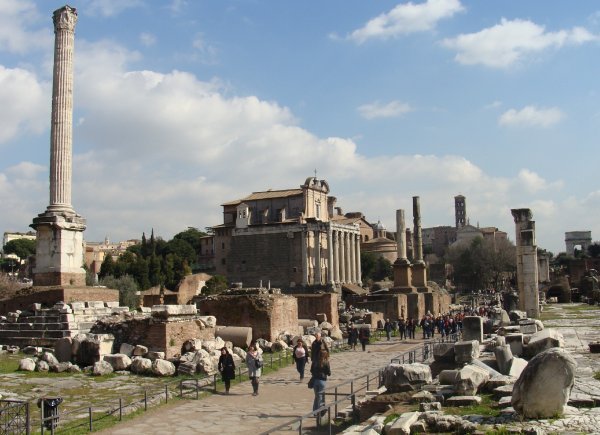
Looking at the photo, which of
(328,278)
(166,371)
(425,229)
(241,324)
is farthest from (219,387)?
(425,229)

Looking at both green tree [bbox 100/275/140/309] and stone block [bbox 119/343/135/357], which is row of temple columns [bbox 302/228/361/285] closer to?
green tree [bbox 100/275/140/309]

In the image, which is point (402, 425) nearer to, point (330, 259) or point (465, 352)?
point (465, 352)

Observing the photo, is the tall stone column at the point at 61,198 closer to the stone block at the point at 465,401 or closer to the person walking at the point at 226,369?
the person walking at the point at 226,369

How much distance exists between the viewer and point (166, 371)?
13.6 metres

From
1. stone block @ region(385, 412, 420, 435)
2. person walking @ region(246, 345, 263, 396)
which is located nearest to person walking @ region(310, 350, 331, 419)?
person walking @ region(246, 345, 263, 396)

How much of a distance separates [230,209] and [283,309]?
5262 cm

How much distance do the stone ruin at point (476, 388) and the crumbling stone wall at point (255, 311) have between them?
28.0 ft

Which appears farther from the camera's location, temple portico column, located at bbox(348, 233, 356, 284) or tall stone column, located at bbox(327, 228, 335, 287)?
temple portico column, located at bbox(348, 233, 356, 284)

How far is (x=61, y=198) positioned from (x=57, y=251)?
1.62 metres

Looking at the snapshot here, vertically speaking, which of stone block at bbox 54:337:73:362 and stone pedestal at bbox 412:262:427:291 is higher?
stone pedestal at bbox 412:262:427:291

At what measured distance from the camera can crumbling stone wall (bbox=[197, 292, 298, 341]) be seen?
19.5 meters

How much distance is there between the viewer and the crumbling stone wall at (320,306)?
26.6 m

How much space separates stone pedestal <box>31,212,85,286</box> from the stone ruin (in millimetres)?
11203

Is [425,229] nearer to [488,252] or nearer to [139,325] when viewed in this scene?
[488,252]
